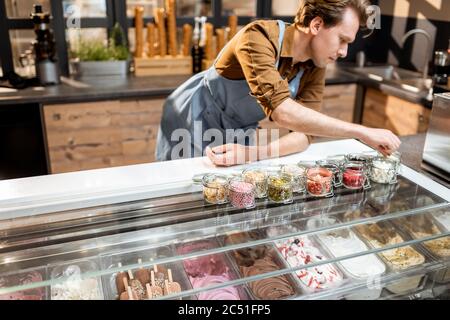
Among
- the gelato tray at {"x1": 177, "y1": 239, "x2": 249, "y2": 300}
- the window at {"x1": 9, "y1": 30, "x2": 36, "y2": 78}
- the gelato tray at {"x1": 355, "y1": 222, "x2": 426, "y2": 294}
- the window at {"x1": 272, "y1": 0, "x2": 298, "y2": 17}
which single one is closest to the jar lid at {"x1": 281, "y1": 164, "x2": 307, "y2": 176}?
the gelato tray at {"x1": 355, "y1": 222, "x2": 426, "y2": 294}

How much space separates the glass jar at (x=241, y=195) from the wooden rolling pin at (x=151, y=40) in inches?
92.4

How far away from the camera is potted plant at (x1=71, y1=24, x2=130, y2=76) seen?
3.17 m

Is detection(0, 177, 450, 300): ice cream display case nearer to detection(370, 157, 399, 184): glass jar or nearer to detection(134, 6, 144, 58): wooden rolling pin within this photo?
detection(370, 157, 399, 184): glass jar

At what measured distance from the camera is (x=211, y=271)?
1.13 meters

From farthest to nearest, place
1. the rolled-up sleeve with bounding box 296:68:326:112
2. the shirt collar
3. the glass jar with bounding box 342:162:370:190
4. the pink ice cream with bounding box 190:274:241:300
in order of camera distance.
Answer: the rolled-up sleeve with bounding box 296:68:326:112 < the shirt collar < the glass jar with bounding box 342:162:370:190 < the pink ice cream with bounding box 190:274:241:300

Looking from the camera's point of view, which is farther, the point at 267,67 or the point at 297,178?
the point at 267,67

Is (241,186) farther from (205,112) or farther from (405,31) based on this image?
(405,31)

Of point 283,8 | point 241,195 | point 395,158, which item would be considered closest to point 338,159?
point 395,158

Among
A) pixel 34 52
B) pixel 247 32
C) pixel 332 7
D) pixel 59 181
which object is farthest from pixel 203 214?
pixel 34 52

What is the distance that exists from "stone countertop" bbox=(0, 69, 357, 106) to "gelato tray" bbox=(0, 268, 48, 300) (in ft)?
6.43

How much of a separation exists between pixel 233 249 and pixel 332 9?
0.82 metres

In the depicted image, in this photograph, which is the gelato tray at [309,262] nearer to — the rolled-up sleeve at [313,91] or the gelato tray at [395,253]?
the gelato tray at [395,253]

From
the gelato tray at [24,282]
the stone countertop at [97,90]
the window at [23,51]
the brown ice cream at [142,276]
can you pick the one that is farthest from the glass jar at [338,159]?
the window at [23,51]

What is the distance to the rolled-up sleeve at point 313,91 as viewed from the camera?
1.79 meters
